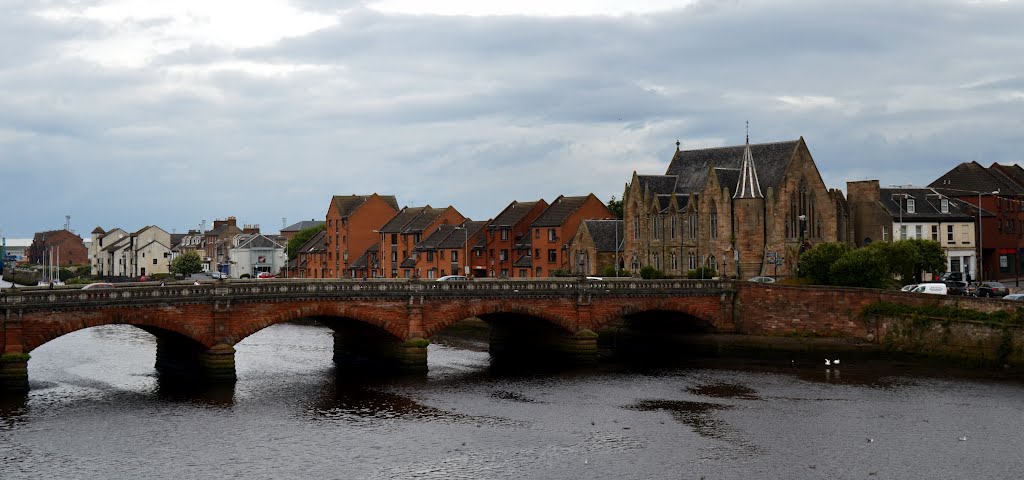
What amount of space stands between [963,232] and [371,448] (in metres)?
83.0

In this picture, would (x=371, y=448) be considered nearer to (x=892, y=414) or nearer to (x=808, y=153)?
(x=892, y=414)

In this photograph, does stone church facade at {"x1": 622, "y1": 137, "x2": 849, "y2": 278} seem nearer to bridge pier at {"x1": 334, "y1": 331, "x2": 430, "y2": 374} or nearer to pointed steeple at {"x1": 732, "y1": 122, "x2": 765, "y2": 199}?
pointed steeple at {"x1": 732, "y1": 122, "x2": 765, "y2": 199}

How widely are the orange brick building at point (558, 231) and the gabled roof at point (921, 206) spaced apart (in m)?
33.9

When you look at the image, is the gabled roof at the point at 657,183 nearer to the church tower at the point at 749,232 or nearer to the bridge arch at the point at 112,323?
the church tower at the point at 749,232

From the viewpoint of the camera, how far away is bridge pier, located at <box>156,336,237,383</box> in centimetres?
7162

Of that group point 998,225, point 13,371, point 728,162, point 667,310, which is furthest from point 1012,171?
point 13,371

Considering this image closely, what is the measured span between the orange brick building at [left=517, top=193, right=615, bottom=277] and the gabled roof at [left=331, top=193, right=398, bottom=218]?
36.9m

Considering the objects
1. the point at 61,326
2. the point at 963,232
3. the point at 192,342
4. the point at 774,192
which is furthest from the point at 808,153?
the point at 61,326

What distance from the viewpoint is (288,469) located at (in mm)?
49844

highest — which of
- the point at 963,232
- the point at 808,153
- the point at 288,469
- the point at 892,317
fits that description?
the point at 808,153

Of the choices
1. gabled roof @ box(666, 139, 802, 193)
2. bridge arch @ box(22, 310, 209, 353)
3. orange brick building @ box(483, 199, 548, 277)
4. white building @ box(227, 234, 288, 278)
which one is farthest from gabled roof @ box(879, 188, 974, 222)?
white building @ box(227, 234, 288, 278)

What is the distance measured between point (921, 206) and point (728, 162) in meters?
21.5

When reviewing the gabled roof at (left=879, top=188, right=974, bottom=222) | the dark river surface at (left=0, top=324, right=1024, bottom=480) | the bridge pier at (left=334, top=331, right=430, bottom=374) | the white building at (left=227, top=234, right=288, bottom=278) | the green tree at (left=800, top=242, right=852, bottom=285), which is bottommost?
the dark river surface at (left=0, top=324, right=1024, bottom=480)

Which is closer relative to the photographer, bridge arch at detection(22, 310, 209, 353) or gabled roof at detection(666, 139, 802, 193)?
bridge arch at detection(22, 310, 209, 353)
